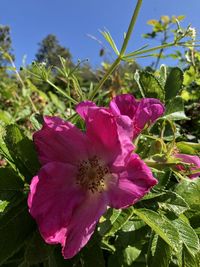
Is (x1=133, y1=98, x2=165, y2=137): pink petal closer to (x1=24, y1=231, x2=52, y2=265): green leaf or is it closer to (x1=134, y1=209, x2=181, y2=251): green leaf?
(x1=134, y1=209, x2=181, y2=251): green leaf

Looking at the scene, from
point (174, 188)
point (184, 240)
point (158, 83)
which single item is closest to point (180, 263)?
point (184, 240)

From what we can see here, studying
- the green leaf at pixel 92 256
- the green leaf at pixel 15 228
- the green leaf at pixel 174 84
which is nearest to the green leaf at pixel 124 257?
the green leaf at pixel 92 256

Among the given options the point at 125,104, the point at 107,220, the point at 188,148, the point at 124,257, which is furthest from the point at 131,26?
the point at 124,257

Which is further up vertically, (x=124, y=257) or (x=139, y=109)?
(x=139, y=109)

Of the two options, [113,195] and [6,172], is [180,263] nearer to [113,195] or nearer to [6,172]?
[113,195]

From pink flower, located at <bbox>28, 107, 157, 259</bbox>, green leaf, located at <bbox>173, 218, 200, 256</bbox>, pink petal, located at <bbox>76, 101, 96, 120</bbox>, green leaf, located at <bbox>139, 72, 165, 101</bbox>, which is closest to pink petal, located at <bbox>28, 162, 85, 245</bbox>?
pink flower, located at <bbox>28, 107, 157, 259</bbox>

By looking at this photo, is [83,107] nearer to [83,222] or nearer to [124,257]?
[83,222]

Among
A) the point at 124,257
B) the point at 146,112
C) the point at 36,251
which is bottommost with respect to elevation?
the point at 124,257

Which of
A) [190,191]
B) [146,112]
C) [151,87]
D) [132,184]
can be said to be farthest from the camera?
[151,87]
